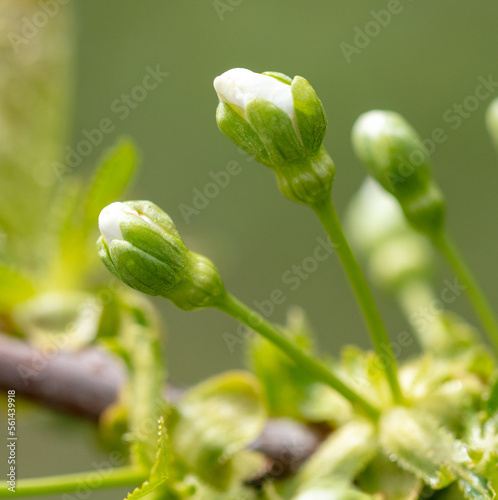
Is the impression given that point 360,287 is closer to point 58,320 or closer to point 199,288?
point 199,288

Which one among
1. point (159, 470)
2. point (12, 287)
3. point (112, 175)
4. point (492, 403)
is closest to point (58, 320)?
point (12, 287)

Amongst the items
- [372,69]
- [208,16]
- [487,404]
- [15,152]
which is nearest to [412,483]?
[487,404]

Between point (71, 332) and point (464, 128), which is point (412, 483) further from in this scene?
point (464, 128)

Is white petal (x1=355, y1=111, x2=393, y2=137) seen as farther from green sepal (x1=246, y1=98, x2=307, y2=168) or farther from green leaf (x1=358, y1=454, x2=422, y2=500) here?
green leaf (x1=358, y1=454, x2=422, y2=500)

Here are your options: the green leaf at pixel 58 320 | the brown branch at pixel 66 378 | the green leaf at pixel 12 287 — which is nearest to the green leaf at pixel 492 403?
the brown branch at pixel 66 378

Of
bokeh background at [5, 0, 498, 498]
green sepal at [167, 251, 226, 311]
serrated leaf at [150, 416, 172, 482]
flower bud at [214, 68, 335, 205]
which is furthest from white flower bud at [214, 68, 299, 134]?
bokeh background at [5, 0, 498, 498]
